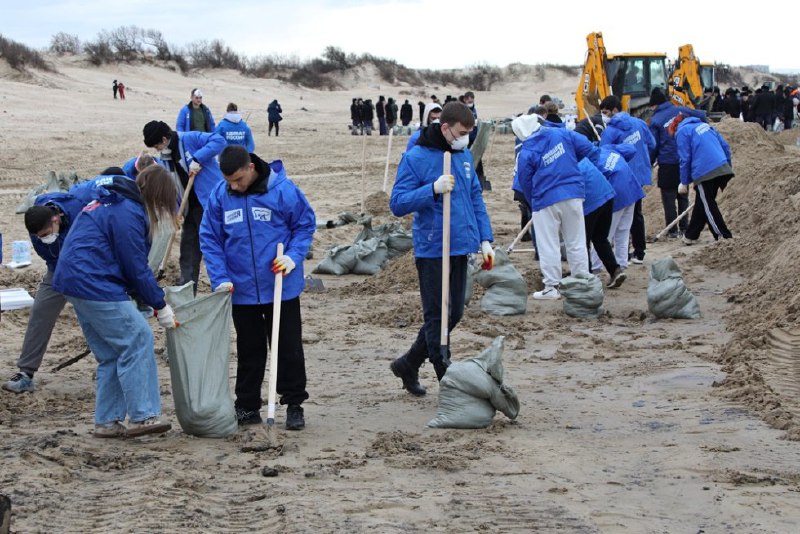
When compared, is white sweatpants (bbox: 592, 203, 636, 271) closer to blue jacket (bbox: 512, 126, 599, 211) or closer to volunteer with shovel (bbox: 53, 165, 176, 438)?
blue jacket (bbox: 512, 126, 599, 211)

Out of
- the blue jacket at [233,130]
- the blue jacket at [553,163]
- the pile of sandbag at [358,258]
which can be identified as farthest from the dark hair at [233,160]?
the pile of sandbag at [358,258]

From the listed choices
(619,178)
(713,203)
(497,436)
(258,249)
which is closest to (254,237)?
(258,249)

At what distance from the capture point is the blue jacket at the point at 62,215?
654 centimetres

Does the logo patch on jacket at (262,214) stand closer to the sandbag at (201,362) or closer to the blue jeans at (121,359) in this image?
the sandbag at (201,362)

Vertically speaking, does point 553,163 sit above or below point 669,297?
above

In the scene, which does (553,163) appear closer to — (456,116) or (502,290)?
(502,290)

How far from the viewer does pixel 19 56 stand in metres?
46.2

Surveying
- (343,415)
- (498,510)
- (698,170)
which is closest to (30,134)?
(698,170)

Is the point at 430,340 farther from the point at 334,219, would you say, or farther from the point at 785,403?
the point at 334,219

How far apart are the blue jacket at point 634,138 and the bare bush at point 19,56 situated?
3770 cm

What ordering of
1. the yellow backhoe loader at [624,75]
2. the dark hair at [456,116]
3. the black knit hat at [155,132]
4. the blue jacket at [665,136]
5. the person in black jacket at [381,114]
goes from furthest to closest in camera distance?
the person in black jacket at [381,114] < the yellow backhoe loader at [624,75] < the blue jacket at [665,136] < the black knit hat at [155,132] < the dark hair at [456,116]

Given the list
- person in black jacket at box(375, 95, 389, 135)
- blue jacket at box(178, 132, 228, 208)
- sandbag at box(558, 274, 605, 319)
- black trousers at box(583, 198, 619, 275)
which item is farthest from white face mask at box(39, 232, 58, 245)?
person in black jacket at box(375, 95, 389, 135)

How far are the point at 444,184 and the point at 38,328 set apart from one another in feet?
9.22

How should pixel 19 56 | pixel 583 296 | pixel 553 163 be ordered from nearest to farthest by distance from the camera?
pixel 583 296 < pixel 553 163 < pixel 19 56
